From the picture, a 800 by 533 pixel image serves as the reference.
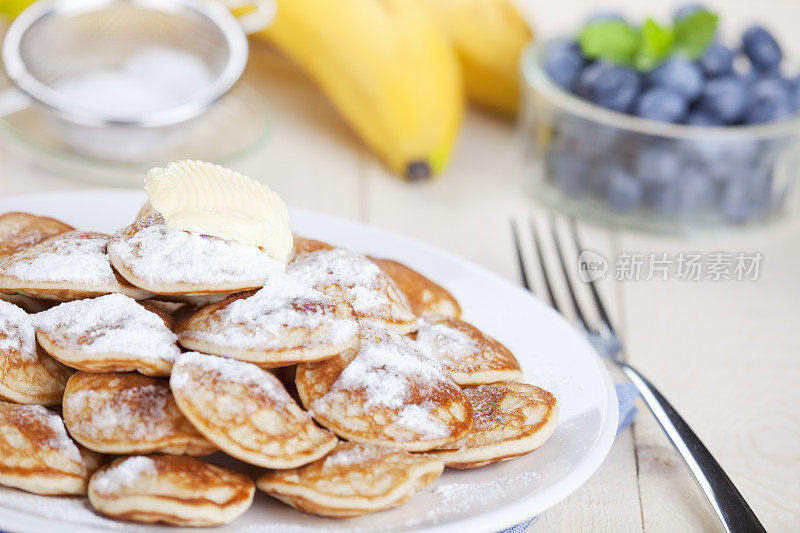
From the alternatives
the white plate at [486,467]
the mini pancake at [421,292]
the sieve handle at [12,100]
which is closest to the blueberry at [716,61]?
the white plate at [486,467]

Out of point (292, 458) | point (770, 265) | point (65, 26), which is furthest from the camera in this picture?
point (65, 26)

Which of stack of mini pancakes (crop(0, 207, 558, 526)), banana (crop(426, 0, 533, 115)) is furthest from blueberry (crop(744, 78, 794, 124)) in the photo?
stack of mini pancakes (crop(0, 207, 558, 526))

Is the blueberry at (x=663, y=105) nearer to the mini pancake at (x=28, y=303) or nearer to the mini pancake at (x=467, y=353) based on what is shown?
the mini pancake at (x=467, y=353)

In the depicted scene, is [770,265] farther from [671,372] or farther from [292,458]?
[292,458]

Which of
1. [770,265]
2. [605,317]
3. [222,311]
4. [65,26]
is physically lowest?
[770,265]

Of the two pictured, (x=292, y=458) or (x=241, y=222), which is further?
(x=241, y=222)

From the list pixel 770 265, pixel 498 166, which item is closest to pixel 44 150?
pixel 498 166
